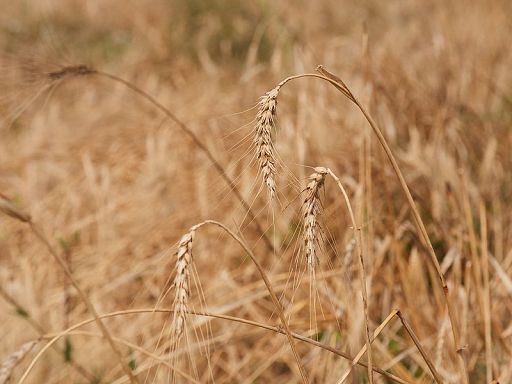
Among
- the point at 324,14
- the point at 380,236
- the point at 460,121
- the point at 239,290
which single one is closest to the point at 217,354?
the point at 239,290

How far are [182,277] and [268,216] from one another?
1239 mm

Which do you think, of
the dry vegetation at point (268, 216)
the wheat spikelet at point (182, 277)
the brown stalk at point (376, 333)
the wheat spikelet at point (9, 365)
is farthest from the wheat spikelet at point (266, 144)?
the wheat spikelet at point (9, 365)

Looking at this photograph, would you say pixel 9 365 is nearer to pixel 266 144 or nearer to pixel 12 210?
pixel 12 210

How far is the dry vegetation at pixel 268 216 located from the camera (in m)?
1.01

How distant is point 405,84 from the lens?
2.62 metres

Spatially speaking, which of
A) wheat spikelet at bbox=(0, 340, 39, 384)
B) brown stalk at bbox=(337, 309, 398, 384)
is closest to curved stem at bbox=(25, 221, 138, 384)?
wheat spikelet at bbox=(0, 340, 39, 384)

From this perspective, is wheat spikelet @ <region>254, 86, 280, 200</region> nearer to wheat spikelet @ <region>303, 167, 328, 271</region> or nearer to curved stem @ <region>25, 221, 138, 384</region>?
wheat spikelet @ <region>303, 167, 328, 271</region>

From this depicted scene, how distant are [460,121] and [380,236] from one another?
0.80 m

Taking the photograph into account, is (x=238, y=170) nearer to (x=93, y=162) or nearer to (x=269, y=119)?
(x=93, y=162)

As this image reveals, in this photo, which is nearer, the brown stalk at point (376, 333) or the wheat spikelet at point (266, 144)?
the wheat spikelet at point (266, 144)

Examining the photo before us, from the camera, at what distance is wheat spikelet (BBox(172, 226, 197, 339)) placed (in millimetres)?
770

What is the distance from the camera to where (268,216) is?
200 cm

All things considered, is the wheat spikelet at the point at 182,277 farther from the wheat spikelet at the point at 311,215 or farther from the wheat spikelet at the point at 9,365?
the wheat spikelet at the point at 9,365

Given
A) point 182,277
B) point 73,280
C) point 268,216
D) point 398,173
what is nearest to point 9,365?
point 73,280
